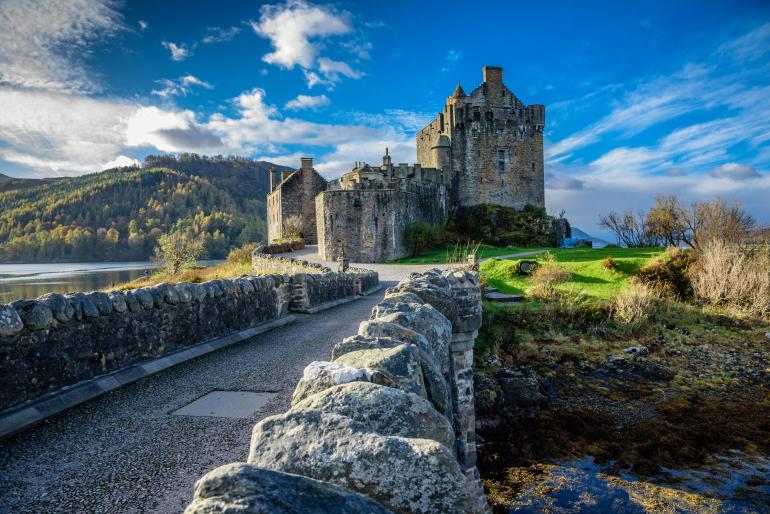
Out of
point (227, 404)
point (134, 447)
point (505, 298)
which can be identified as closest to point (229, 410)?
point (227, 404)

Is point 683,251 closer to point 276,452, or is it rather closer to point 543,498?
point 543,498

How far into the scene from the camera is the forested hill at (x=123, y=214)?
9756 centimetres

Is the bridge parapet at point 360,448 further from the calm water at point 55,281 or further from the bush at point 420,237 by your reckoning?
the bush at point 420,237

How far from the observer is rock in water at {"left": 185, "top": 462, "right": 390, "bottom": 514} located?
1.25 m

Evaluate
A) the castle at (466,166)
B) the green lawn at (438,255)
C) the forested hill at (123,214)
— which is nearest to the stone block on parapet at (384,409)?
the green lawn at (438,255)

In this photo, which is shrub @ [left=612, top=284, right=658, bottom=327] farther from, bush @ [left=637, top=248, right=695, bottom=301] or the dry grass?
the dry grass

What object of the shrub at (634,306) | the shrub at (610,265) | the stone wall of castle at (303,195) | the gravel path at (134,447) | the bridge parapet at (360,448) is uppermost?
the stone wall of castle at (303,195)

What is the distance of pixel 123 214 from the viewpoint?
380 ft

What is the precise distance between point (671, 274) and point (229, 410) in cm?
2245

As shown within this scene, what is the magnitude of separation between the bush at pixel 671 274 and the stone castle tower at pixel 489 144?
86.4 ft

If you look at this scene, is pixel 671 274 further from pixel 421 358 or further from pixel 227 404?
pixel 421 358

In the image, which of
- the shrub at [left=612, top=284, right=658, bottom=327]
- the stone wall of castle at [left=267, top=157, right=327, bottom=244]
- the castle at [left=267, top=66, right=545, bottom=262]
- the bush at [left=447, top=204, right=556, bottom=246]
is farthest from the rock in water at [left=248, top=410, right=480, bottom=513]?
the stone wall of castle at [left=267, top=157, right=327, bottom=244]

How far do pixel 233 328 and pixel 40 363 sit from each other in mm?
4038

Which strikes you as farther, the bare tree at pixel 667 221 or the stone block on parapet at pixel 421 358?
the bare tree at pixel 667 221
